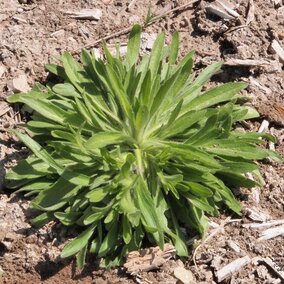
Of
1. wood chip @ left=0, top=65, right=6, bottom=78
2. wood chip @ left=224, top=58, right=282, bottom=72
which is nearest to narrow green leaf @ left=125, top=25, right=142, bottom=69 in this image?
wood chip @ left=224, top=58, right=282, bottom=72

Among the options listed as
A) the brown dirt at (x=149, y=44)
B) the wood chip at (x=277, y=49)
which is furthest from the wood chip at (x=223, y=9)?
the wood chip at (x=277, y=49)

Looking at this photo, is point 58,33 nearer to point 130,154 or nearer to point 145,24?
point 145,24

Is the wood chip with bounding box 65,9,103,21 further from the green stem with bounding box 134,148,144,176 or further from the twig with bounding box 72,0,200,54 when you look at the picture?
the green stem with bounding box 134,148,144,176

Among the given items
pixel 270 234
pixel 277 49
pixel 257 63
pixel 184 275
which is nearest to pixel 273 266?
pixel 270 234

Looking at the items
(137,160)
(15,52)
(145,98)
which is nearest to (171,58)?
(145,98)

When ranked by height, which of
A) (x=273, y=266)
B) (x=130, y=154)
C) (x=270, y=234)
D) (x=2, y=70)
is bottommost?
(x=273, y=266)
